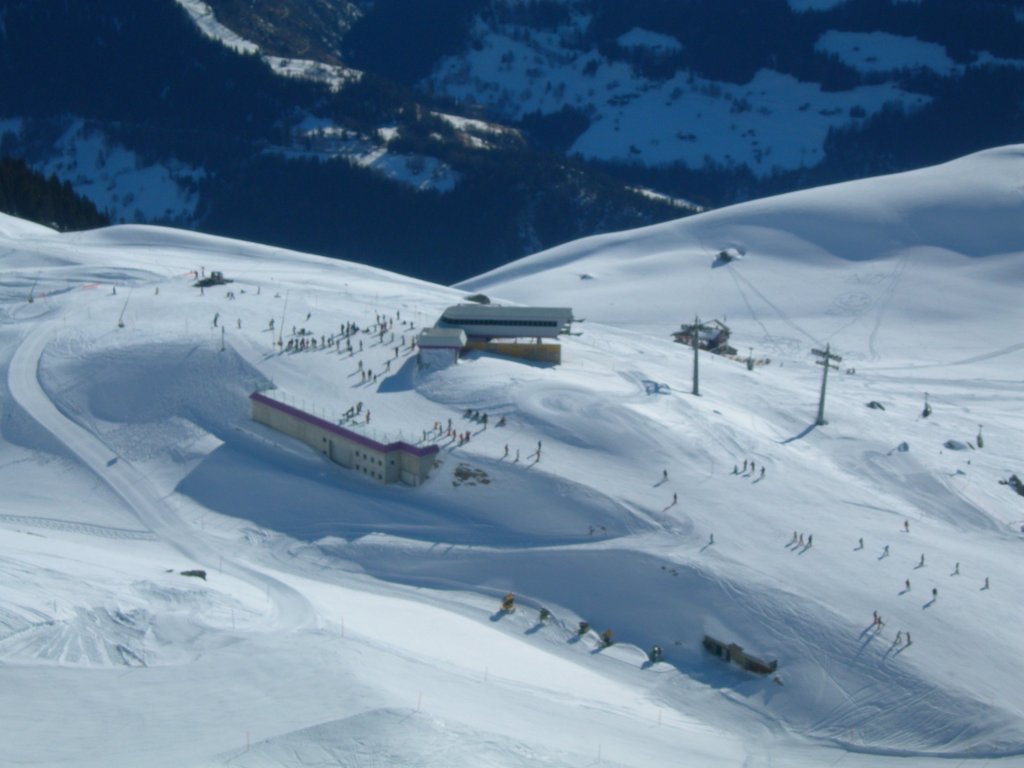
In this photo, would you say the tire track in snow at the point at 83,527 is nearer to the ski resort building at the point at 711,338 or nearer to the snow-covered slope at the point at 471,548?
the snow-covered slope at the point at 471,548

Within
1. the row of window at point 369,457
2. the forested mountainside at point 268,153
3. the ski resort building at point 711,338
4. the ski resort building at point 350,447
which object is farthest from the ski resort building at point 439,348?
the forested mountainside at point 268,153

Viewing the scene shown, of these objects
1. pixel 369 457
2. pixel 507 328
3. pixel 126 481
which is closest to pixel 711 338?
pixel 507 328

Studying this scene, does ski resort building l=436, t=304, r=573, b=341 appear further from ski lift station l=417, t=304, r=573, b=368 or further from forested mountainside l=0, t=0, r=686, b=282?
forested mountainside l=0, t=0, r=686, b=282

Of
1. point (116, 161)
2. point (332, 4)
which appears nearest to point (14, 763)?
point (116, 161)

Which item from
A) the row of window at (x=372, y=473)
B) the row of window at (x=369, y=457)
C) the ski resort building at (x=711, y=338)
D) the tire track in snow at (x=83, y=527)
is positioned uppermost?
the ski resort building at (x=711, y=338)

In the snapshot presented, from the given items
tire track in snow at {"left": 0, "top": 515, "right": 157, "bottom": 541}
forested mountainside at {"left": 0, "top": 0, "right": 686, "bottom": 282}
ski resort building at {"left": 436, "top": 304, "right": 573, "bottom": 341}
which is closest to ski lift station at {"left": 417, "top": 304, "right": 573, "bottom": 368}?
ski resort building at {"left": 436, "top": 304, "right": 573, "bottom": 341}

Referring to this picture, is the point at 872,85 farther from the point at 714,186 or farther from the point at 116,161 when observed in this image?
the point at 116,161
